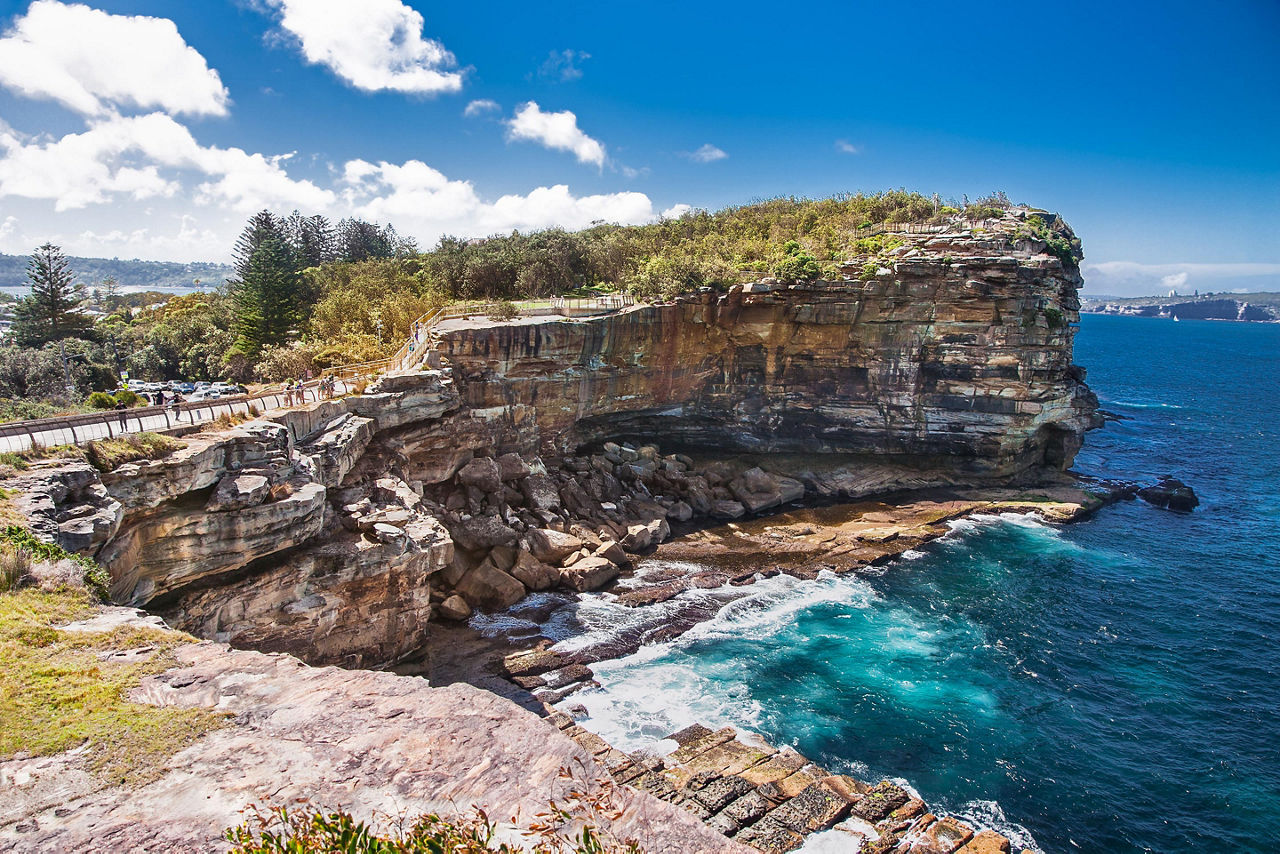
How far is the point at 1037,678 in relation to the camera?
76.8 feet

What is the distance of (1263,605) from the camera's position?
27.9 metres

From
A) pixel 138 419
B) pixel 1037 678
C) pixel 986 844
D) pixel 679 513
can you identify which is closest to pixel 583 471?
pixel 679 513

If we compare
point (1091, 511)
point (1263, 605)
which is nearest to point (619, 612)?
point (1263, 605)

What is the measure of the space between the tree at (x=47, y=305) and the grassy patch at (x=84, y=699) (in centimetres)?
4668

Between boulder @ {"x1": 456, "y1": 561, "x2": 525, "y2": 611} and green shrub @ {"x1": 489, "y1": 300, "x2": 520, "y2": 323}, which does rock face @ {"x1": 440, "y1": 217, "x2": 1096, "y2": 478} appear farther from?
boulder @ {"x1": 456, "y1": 561, "x2": 525, "y2": 611}

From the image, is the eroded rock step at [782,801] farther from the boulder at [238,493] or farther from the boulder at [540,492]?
the boulder at [540,492]

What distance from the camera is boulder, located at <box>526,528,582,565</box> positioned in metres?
30.5

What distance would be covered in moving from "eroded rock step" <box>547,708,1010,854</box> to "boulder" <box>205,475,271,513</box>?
12089 millimetres

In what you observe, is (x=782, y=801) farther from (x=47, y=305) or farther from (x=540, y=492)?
(x=47, y=305)

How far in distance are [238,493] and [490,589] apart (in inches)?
453

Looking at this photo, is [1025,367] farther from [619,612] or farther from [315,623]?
[315,623]

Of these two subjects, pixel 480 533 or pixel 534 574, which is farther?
pixel 480 533

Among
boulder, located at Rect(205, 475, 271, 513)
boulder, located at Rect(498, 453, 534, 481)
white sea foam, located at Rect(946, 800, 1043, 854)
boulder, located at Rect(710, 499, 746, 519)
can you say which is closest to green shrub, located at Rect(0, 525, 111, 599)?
boulder, located at Rect(205, 475, 271, 513)

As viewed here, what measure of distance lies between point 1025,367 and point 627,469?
84.3 ft
